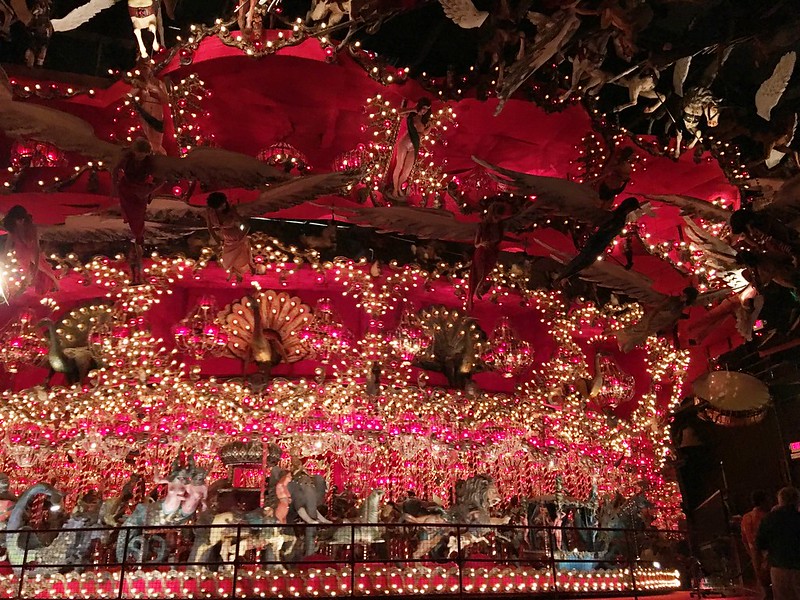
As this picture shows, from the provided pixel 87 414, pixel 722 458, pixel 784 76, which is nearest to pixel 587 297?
pixel 784 76

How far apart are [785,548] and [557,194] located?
403 cm

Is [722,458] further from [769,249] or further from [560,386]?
[769,249]

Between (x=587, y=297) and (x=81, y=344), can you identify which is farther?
(x=587, y=297)

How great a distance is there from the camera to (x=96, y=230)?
8.59 m

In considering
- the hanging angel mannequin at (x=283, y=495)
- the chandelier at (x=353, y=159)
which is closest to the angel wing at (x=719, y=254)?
the chandelier at (x=353, y=159)

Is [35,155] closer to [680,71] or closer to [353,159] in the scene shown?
[353,159]

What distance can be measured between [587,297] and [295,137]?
5.99 m

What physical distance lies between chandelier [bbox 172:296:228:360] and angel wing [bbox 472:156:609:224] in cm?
452

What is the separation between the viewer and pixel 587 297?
37.6 feet

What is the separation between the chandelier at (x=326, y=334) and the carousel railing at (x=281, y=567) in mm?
2436

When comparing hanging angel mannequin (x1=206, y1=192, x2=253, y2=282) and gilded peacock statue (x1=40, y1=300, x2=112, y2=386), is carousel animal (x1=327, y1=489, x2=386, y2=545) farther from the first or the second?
gilded peacock statue (x1=40, y1=300, x2=112, y2=386)

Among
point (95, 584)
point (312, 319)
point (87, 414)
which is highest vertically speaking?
point (312, 319)

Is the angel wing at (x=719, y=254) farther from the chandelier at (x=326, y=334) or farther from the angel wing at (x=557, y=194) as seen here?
the chandelier at (x=326, y=334)

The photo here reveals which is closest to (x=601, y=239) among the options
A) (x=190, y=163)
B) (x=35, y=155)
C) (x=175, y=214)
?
(x=190, y=163)
